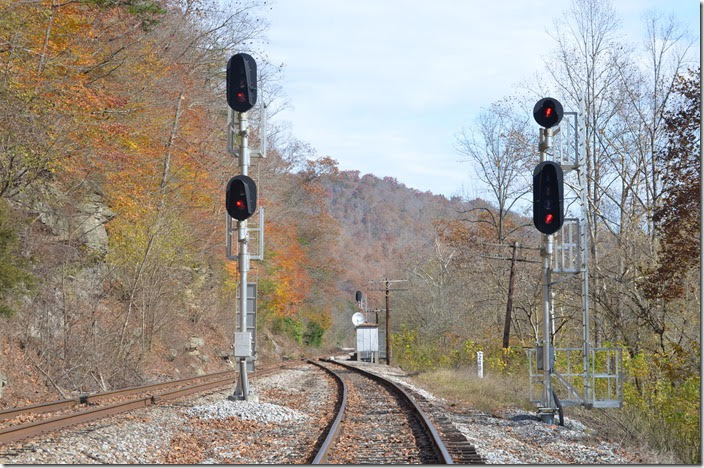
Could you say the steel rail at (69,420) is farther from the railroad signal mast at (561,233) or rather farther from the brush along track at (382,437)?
the railroad signal mast at (561,233)

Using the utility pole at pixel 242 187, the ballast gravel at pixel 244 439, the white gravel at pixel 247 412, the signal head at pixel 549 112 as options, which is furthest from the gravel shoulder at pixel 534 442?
the signal head at pixel 549 112

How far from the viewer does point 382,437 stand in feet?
39.4

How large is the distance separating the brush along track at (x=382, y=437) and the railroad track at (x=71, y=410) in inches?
163

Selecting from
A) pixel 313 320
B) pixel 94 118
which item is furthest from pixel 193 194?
pixel 313 320

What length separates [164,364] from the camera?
27453 millimetres

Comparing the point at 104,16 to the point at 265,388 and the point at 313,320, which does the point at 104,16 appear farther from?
the point at 313,320

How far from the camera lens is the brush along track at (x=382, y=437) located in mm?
9883

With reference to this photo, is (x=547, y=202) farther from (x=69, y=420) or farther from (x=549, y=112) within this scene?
(x=69, y=420)

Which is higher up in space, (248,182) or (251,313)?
(248,182)

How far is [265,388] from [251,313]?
17.3ft

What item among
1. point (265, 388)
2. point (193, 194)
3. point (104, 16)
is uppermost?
point (104, 16)

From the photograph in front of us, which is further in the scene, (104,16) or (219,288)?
(219,288)

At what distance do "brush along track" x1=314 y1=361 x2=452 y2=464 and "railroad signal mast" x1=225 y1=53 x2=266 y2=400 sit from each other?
102 inches

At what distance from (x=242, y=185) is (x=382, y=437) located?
6510 millimetres
